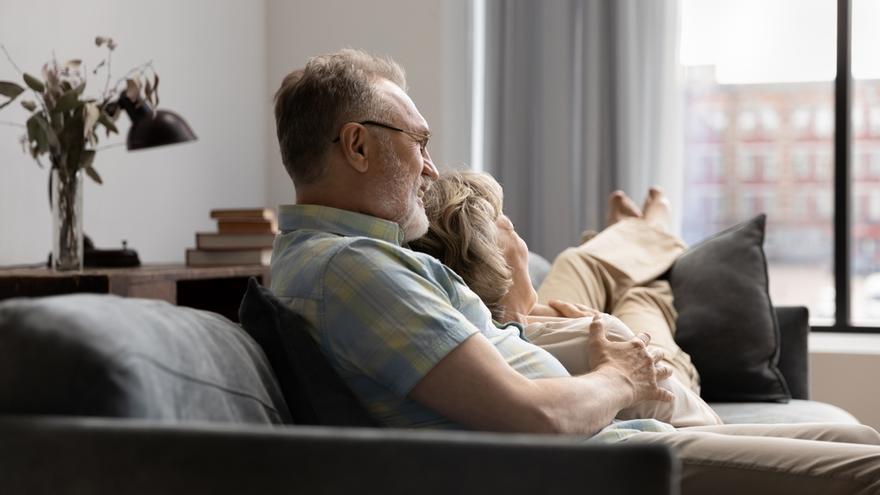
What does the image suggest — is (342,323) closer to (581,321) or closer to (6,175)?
(581,321)

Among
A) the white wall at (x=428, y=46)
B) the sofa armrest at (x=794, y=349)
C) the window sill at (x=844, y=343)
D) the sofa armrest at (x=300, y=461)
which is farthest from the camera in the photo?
the white wall at (x=428, y=46)

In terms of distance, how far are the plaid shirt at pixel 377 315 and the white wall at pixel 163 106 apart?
6.33 feet

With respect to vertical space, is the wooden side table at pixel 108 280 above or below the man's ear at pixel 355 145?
below

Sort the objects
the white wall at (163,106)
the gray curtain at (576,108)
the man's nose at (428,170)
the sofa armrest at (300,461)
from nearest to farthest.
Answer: the sofa armrest at (300,461) < the man's nose at (428,170) < the white wall at (163,106) < the gray curtain at (576,108)

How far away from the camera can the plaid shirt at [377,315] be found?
1370mm

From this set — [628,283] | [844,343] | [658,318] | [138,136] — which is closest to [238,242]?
[138,136]

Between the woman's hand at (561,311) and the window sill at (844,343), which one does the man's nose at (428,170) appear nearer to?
the woman's hand at (561,311)

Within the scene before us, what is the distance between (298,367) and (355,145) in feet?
1.51

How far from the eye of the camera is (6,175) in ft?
10.2

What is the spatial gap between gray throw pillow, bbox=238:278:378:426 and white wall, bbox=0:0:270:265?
78.7 inches

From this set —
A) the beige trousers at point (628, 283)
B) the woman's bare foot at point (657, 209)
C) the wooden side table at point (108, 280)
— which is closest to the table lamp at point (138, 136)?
the wooden side table at point (108, 280)

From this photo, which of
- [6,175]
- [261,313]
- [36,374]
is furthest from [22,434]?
[6,175]

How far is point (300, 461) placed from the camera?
84 cm

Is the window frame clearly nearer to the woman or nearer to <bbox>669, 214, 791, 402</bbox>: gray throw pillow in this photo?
<bbox>669, 214, 791, 402</bbox>: gray throw pillow
